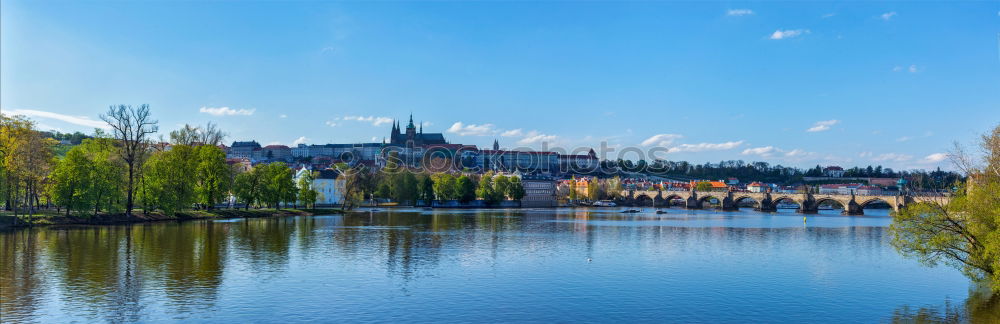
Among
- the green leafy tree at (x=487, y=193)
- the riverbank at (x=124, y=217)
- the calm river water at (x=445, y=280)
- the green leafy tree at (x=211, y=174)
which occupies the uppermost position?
the green leafy tree at (x=211, y=174)

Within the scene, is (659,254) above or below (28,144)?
below

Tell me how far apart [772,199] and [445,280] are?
111 m

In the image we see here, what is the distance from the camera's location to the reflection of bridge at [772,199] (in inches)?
4001

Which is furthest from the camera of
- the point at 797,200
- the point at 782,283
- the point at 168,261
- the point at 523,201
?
the point at 523,201

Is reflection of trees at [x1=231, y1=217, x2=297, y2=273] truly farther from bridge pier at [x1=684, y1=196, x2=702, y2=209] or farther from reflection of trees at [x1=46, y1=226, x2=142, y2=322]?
bridge pier at [x1=684, y1=196, x2=702, y2=209]

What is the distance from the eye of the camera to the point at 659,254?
40.3 meters

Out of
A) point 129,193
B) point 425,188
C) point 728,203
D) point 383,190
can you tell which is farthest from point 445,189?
point 129,193

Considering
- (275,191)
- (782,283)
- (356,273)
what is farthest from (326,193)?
(782,283)

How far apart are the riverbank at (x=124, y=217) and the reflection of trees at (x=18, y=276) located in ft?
27.8

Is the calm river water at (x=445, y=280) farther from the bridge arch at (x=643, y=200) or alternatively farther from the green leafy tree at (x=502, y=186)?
the bridge arch at (x=643, y=200)

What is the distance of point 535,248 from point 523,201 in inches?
4744

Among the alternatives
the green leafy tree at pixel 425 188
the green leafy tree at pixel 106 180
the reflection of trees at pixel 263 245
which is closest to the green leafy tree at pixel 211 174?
the green leafy tree at pixel 106 180

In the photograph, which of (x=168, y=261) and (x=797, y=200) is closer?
(x=168, y=261)

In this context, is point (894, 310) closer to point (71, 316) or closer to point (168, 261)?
point (71, 316)
